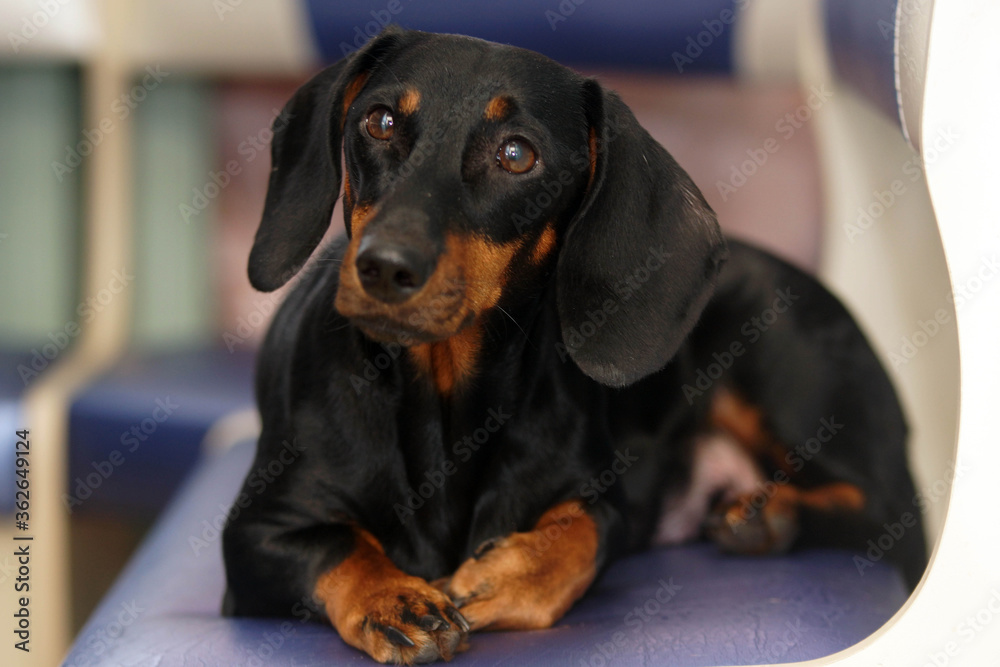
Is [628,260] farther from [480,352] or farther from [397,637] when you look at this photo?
[397,637]

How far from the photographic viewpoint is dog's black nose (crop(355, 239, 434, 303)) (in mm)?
1104

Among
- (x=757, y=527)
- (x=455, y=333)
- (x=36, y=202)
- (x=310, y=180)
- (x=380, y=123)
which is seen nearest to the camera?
(x=455, y=333)

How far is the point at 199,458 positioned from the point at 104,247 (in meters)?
0.78

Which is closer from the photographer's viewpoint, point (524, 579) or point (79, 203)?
point (524, 579)

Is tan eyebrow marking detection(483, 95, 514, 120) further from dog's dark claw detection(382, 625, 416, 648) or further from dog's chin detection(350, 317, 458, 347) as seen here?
dog's dark claw detection(382, 625, 416, 648)

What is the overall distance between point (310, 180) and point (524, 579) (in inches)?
26.7

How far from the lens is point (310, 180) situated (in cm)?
145

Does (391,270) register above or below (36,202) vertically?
above

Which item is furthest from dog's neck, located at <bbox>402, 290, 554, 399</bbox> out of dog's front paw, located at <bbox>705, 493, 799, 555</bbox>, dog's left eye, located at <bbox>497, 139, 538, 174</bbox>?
dog's front paw, located at <bbox>705, 493, 799, 555</bbox>

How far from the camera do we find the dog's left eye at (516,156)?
4.25ft

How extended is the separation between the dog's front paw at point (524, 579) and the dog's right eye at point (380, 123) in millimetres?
597

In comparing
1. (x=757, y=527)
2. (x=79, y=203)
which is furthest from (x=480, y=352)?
(x=79, y=203)

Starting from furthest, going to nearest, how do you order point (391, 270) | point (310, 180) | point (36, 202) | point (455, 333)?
point (36, 202) < point (310, 180) < point (455, 333) < point (391, 270)

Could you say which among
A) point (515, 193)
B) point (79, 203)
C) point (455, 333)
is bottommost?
point (79, 203)
